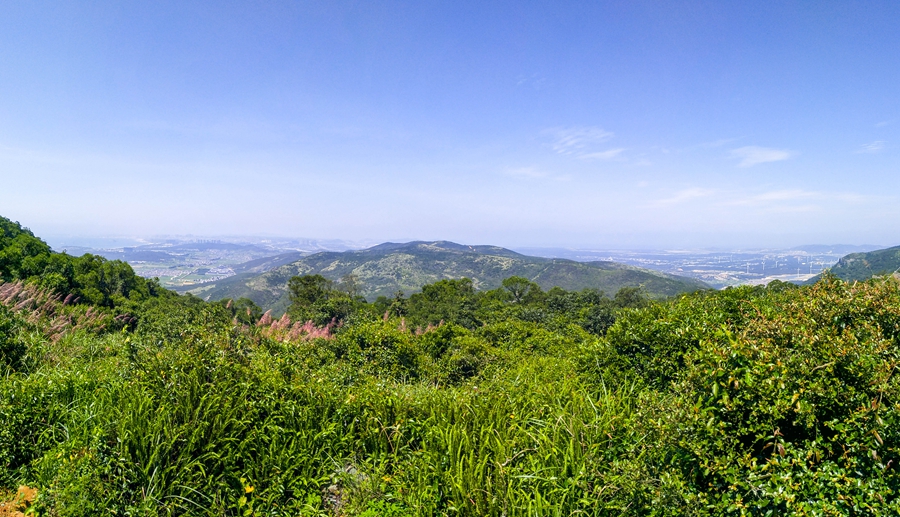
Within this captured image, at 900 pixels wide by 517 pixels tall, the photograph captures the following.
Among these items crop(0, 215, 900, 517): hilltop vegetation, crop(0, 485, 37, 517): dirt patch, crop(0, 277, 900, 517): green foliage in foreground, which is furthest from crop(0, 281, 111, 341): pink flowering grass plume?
crop(0, 485, 37, 517): dirt patch

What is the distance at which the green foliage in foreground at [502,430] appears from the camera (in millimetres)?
2232

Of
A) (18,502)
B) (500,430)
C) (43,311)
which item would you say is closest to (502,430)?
(500,430)

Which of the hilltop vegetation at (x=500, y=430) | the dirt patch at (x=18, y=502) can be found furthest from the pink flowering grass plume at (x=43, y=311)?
the dirt patch at (x=18, y=502)

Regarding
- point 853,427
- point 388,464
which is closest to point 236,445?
point 388,464

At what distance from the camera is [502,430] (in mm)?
3410

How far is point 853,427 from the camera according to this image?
2.18m

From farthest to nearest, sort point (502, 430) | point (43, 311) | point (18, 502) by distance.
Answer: point (43, 311) < point (502, 430) < point (18, 502)

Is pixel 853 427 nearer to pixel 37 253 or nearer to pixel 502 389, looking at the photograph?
pixel 502 389

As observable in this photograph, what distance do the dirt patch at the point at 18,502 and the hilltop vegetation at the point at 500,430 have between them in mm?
70

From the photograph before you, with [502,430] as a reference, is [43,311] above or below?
above

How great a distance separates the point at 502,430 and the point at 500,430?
0.07 feet

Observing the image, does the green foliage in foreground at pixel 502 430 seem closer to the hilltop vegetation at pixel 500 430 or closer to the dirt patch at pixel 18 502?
the hilltop vegetation at pixel 500 430

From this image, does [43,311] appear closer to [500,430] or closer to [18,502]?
[18,502]

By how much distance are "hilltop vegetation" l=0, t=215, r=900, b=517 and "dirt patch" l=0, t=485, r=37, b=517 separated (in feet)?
0.23
